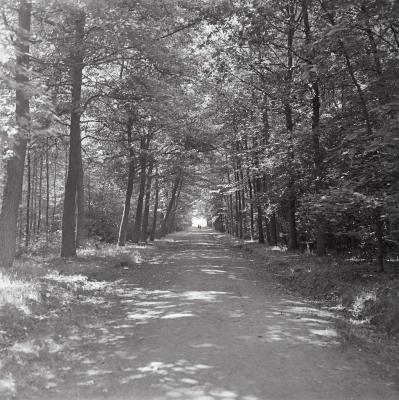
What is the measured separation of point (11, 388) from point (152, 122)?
1857cm

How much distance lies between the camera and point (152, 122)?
2256 centimetres

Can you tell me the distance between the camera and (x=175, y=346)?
6742mm

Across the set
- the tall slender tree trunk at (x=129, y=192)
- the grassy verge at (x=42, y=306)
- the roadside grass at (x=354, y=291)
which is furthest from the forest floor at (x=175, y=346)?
the tall slender tree trunk at (x=129, y=192)

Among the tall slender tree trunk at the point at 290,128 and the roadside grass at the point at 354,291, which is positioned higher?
the tall slender tree trunk at the point at 290,128

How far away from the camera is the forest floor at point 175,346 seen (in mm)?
5133

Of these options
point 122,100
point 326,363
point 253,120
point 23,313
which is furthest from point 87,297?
point 253,120

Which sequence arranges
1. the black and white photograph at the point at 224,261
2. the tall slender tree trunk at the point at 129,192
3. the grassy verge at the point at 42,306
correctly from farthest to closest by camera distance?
1. the tall slender tree trunk at the point at 129,192
2. the grassy verge at the point at 42,306
3. the black and white photograph at the point at 224,261

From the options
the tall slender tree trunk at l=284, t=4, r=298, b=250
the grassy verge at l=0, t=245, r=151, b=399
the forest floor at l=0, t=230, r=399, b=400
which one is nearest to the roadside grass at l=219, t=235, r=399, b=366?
the forest floor at l=0, t=230, r=399, b=400

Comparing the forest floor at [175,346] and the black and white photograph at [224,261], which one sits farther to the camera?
the black and white photograph at [224,261]

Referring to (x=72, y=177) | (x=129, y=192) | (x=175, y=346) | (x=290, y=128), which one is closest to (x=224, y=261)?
(x=290, y=128)

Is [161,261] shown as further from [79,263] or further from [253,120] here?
[253,120]

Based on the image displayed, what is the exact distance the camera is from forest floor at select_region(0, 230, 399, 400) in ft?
16.8

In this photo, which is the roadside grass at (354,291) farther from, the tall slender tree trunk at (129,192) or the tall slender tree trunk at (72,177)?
the tall slender tree trunk at (129,192)

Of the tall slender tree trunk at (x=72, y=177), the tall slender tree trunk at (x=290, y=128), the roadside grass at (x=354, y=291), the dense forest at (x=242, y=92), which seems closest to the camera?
the roadside grass at (x=354, y=291)
